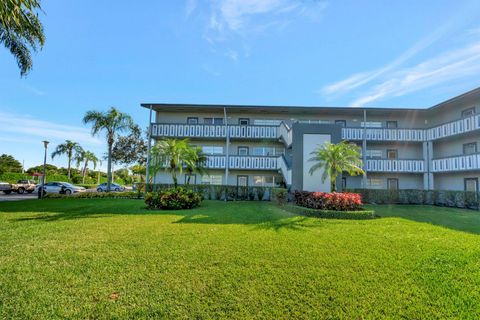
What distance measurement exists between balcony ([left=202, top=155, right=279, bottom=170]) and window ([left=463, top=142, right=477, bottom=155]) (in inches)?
593

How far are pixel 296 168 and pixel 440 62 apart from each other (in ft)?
32.3

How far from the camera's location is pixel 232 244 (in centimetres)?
597

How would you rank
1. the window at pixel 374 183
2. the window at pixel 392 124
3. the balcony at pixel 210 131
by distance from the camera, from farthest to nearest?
the window at pixel 392 124
the window at pixel 374 183
the balcony at pixel 210 131

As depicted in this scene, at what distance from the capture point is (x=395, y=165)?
19750 mm

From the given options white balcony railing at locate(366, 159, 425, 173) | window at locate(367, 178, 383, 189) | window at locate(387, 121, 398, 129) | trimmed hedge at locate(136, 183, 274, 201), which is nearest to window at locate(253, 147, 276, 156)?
trimmed hedge at locate(136, 183, 274, 201)

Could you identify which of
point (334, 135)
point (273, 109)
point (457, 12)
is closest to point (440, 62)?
point (457, 12)

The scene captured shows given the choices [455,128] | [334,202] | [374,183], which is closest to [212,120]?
[334,202]

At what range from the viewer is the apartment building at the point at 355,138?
60.2 feet

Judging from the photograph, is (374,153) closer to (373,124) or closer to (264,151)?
(373,124)

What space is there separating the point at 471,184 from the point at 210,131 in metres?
21.3

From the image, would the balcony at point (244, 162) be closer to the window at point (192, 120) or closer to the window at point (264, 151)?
the window at point (264, 151)

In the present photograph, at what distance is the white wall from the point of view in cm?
1512

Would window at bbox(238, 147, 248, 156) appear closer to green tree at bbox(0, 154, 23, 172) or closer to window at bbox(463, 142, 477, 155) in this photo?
window at bbox(463, 142, 477, 155)

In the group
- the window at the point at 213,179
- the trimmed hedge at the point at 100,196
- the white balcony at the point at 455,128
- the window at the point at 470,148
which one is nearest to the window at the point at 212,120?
the window at the point at 213,179
